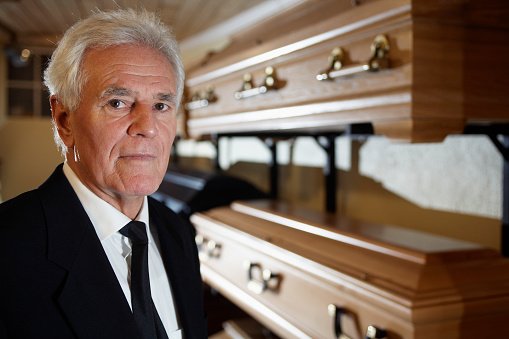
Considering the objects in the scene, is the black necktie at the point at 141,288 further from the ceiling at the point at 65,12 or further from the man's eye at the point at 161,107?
→ the ceiling at the point at 65,12

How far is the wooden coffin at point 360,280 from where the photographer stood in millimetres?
1044

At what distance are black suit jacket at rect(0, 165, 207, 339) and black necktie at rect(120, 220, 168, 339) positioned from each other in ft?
0.13

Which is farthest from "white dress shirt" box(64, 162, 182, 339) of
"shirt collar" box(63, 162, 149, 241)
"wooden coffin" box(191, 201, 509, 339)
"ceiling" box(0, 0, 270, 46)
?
"ceiling" box(0, 0, 270, 46)

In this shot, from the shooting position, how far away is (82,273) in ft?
2.90

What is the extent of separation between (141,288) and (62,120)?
0.33m

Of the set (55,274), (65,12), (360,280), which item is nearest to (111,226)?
(55,274)

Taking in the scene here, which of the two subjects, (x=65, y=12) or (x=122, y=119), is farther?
(x=65, y=12)

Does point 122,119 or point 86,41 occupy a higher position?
point 86,41

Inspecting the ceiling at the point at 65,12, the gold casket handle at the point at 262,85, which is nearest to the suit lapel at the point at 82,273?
the gold casket handle at the point at 262,85

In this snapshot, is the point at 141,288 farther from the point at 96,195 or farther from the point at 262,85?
the point at 262,85

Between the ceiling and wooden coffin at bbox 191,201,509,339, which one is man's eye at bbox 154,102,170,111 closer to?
wooden coffin at bbox 191,201,509,339

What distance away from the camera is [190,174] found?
3041mm

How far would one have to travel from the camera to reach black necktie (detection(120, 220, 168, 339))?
0.95 metres

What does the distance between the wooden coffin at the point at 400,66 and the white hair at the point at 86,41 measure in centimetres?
44
